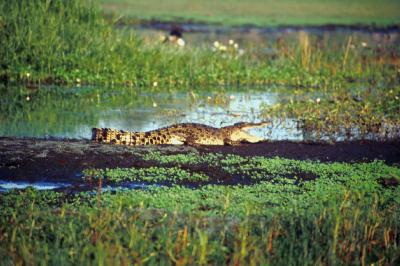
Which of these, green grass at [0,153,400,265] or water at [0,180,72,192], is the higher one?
green grass at [0,153,400,265]

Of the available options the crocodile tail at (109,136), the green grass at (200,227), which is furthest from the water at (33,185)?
the crocodile tail at (109,136)

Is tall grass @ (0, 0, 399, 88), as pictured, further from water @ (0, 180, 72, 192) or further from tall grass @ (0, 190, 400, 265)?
tall grass @ (0, 190, 400, 265)

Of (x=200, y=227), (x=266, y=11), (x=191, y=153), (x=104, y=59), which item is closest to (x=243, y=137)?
(x=191, y=153)

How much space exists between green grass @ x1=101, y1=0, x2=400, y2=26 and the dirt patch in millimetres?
18346

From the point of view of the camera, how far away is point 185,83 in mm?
13953

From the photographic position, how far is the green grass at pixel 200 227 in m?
5.02

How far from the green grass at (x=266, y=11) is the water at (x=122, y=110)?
14040 mm

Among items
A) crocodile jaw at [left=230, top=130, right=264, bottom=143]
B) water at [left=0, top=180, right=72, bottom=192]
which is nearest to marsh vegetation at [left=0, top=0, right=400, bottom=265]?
water at [left=0, top=180, right=72, bottom=192]

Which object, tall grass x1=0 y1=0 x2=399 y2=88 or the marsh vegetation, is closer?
the marsh vegetation

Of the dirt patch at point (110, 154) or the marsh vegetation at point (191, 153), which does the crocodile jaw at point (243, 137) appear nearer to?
the dirt patch at point (110, 154)

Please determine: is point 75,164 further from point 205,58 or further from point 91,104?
point 205,58

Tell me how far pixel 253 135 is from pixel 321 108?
200cm

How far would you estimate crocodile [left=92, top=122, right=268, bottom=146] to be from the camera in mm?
9016

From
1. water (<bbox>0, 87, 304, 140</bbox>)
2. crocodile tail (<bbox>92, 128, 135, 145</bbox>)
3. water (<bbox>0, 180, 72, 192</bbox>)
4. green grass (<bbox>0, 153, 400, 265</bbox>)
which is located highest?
green grass (<bbox>0, 153, 400, 265</bbox>)
